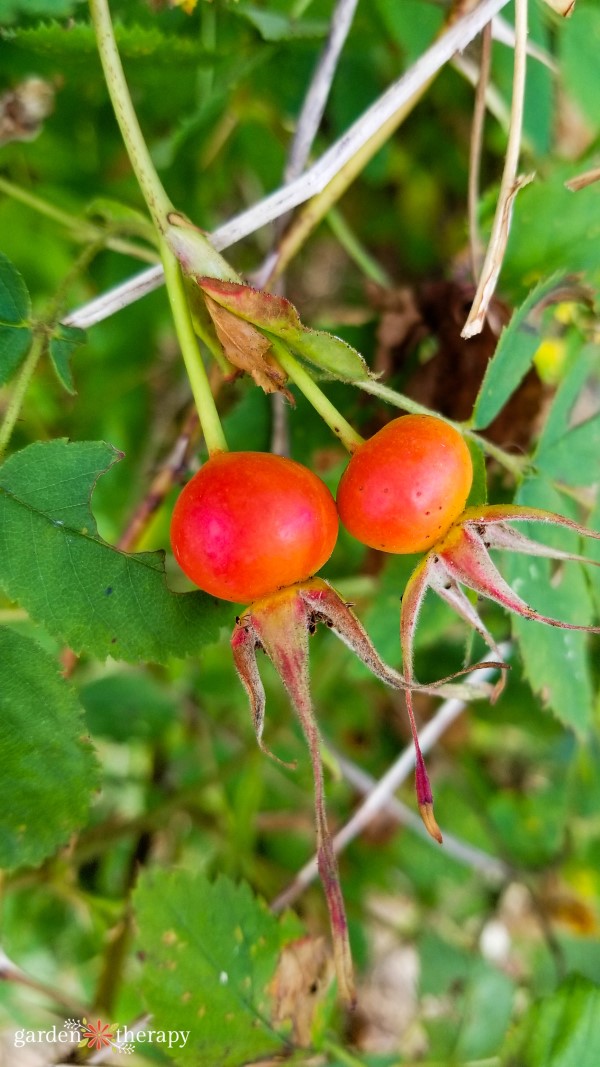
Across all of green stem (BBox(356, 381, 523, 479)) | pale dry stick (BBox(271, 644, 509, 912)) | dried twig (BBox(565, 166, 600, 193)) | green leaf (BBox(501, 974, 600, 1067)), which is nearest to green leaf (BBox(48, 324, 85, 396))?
green stem (BBox(356, 381, 523, 479))

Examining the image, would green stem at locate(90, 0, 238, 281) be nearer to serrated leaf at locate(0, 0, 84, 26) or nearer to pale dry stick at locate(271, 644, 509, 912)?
serrated leaf at locate(0, 0, 84, 26)

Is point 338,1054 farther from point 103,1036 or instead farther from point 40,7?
point 40,7

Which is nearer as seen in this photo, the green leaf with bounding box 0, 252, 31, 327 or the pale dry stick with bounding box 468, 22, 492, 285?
the green leaf with bounding box 0, 252, 31, 327

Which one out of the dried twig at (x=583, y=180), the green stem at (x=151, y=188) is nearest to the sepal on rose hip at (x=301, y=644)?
the green stem at (x=151, y=188)

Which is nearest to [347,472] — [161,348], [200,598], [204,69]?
[200,598]

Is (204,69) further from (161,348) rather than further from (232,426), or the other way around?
(161,348)

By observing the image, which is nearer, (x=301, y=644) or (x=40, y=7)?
(x=301, y=644)

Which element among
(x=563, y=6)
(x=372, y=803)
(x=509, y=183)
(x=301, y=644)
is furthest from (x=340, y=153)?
(x=372, y=803)
